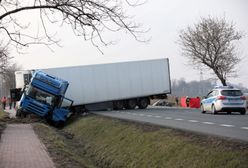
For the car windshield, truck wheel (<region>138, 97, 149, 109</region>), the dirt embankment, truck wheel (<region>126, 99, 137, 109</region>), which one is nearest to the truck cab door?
truck wheel (<region>126, 99, 137, 109</region>)

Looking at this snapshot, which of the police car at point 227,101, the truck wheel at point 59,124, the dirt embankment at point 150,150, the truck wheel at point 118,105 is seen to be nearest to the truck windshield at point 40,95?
the truck wheel at point 59,124

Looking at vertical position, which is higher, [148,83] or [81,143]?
[148,83]

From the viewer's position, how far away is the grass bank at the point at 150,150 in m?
10.3

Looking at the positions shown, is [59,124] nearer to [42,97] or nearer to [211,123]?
[42,97]

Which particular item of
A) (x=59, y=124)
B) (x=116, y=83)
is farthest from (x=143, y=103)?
(x=59, y=124)

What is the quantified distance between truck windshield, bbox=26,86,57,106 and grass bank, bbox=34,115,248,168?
10.1 meters

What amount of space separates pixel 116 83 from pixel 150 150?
2892 centimetres

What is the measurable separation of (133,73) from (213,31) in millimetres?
11014

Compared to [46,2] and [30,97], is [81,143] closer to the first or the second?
[30,97]

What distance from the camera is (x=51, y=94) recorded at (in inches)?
1246

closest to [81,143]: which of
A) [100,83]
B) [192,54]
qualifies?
[100,83]

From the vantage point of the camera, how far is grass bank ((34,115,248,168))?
1027cm

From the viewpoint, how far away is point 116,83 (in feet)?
139

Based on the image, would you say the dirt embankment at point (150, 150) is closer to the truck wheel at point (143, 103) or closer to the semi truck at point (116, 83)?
the semi truck at point (116, 83)
